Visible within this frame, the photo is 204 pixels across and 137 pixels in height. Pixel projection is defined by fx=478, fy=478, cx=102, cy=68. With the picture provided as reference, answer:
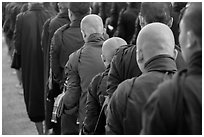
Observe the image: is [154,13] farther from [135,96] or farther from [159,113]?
[159,113]

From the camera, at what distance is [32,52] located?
16.3ft

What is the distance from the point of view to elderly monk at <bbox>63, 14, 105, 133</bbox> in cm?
326

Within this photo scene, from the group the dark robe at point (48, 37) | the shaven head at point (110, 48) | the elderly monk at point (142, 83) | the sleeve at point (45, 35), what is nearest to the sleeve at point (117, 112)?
the elderly monk at point (142, 83)

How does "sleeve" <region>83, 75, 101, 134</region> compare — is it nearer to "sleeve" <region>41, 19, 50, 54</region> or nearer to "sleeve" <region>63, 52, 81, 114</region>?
"sleeve" <region>63, 52, 81, 114</region>

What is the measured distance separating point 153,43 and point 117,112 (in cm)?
36

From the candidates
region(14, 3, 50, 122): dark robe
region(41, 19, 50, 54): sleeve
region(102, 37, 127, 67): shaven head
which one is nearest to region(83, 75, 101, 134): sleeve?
region(102, 37, 127, 67): shaven head

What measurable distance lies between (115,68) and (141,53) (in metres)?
0.45

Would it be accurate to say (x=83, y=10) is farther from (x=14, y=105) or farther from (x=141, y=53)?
(x=14, y=105)

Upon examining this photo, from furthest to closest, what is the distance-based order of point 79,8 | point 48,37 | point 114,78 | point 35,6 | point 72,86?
point 35,6 → point 48,37 → point 79,8 → point 72,86 → point 114,78

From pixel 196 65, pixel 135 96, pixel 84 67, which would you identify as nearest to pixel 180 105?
pixel 196 65

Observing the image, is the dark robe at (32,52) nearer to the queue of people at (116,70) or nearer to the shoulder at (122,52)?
the queue of people at (116,70)

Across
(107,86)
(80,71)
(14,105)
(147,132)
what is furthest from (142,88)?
(14,105)

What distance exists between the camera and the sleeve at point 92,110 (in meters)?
2.79

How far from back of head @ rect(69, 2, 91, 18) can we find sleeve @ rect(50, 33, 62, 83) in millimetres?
239
